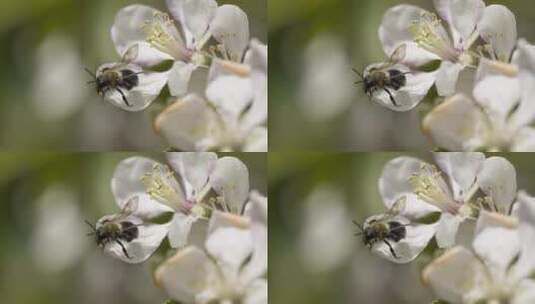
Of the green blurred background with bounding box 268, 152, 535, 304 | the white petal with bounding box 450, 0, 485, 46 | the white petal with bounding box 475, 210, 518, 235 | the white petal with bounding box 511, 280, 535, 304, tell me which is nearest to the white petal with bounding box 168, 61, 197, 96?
the green blurred background with bounding box 268, 152, 535, 304

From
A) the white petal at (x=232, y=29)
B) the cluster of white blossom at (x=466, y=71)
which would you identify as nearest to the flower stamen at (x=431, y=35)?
the cluster of white blossom at (x=466, y=71)

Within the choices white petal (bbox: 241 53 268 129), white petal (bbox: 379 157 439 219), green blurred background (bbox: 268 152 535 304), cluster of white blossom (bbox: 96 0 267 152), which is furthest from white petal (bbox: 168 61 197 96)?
white petal (bbox: 379 157 439 219)

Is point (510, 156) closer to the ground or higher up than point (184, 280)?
higher up

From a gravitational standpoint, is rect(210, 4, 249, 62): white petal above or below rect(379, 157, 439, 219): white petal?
above

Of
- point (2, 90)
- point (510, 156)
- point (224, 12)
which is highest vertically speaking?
point (224, 12)

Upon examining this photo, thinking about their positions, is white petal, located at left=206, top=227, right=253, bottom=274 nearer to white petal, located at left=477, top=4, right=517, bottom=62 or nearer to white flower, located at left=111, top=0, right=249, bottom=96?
white flower, located at left=111, top=0, right=249, bottom=96

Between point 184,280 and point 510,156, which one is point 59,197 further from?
point 510,156

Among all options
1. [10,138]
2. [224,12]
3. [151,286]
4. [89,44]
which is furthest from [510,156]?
[10,138]

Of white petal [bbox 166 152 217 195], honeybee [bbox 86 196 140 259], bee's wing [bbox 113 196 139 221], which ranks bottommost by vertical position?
honeybee [bbox 86 196 140 259]
